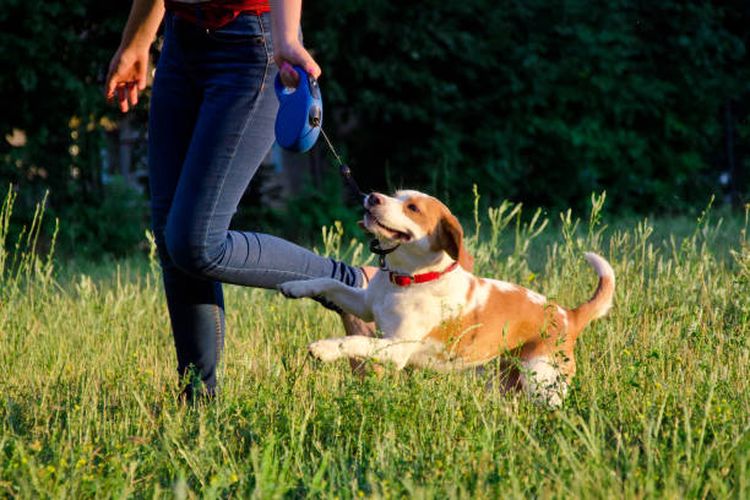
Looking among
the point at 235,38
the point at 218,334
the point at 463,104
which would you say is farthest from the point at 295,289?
the point at 463,104

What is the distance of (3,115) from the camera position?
9922mm

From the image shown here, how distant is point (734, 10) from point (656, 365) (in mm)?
10006

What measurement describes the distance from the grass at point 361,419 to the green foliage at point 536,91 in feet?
19.2

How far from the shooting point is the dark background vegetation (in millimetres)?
10062

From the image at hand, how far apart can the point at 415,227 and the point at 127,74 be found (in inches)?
50.8

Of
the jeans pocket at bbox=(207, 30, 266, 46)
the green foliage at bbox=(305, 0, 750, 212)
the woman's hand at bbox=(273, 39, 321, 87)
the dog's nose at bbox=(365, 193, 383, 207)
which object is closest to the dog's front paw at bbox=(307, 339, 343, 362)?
the dog's nose at bbox=(365, 193, 383, 207)

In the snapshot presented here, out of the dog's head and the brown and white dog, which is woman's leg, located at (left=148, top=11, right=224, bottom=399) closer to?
the brown and white dog

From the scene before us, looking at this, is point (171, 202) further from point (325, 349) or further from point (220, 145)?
point (325, 349)

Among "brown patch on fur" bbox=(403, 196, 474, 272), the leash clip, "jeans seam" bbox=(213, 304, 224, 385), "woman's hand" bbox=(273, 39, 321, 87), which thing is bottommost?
"jeans seam" bbox=(213, 304, 224, 385)

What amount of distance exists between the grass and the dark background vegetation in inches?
192

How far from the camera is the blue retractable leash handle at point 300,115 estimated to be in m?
3.63

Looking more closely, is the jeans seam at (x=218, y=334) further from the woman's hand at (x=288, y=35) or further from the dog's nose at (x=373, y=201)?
the woman's hand at (x=288, y=35)

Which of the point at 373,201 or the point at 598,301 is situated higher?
the point at 373,201

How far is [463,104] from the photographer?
1162cm
